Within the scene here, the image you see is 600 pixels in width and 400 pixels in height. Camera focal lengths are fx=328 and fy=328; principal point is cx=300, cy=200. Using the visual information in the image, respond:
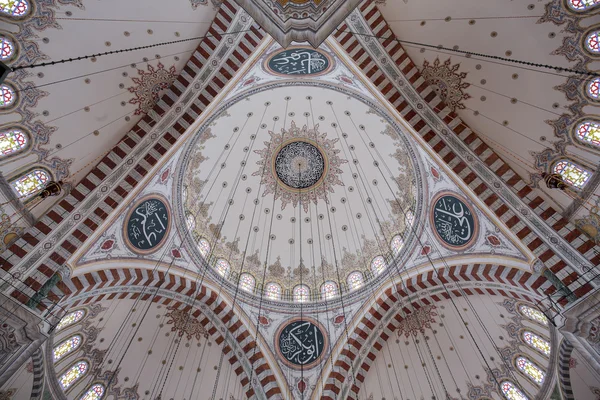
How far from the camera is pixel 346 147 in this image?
1303 cm

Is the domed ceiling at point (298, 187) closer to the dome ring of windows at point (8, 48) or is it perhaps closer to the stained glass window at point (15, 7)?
the dome ring of windows at point (8, 48)

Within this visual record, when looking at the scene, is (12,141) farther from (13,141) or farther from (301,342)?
(301,342)

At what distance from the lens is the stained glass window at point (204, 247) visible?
11.5 meters

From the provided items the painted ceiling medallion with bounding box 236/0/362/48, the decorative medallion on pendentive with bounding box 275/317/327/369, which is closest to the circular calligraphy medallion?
the decorative medallion on pendentive with bounding box 275/317/327/369

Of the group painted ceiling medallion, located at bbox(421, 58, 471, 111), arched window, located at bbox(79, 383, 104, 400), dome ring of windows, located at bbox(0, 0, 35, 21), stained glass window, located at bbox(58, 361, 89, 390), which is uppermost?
painted ceiling medallion, located at bbox(421, 58, 471, 111)

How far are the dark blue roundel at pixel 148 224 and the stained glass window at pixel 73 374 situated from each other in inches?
160

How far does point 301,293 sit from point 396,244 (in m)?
4.13

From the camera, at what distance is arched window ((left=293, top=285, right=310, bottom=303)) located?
12.7m

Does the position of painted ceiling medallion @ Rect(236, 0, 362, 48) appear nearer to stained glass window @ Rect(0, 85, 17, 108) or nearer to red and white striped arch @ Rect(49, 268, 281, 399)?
stained glass window @ Rect(0, 85, 17, 108)

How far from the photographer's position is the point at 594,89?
281 inches

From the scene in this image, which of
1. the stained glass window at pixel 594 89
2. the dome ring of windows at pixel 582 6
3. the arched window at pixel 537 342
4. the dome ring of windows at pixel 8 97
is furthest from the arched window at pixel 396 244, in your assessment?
the dome ring of windows at pixel 8 97

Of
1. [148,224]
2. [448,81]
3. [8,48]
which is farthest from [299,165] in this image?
[8,48]

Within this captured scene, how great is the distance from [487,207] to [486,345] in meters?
5.21

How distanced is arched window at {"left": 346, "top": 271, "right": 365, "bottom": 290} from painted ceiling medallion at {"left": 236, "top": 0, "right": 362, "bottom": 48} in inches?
346
